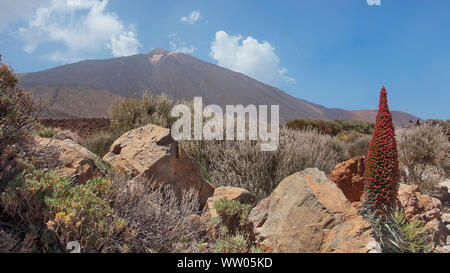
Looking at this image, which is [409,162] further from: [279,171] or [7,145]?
[7,145]

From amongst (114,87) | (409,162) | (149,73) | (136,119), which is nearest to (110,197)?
(136,119)

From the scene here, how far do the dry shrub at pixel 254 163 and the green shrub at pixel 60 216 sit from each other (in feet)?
9.25

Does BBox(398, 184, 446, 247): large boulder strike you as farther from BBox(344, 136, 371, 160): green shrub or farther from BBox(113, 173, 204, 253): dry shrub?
BBox(344, 136, 371, 160): green shrub

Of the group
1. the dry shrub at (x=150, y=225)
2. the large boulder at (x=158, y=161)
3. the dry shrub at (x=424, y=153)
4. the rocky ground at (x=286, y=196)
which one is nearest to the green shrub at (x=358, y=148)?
the dry shrub at (x=424, y=153)

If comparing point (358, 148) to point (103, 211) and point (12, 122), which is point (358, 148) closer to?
point (103, 211)

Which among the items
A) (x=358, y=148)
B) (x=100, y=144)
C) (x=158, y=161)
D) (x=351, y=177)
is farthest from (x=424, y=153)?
(x=100, y=144)

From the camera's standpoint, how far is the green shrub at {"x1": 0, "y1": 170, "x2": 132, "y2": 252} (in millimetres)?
1869

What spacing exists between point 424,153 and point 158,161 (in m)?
6.75

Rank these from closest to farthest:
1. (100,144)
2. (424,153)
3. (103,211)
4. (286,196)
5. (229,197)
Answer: (103,211)
(286,196)
(229,197)
(424,153)
(100,144)

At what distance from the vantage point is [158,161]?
3.75 meters

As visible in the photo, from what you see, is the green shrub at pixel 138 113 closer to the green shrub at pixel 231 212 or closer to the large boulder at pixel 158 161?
the large boulder at pixel 158 161

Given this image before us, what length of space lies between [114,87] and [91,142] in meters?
146

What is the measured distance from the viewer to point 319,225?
2.25 metres

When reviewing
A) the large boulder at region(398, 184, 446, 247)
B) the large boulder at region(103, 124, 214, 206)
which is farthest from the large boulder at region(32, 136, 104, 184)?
the large boulder at region(398, 184, 446, 247)
